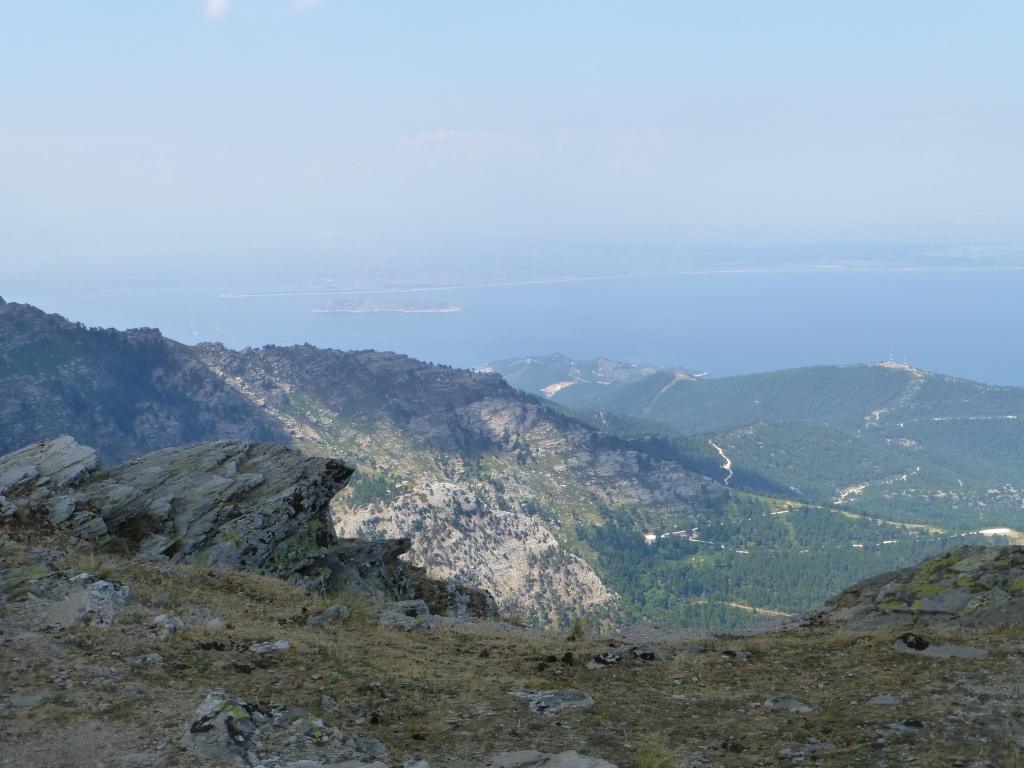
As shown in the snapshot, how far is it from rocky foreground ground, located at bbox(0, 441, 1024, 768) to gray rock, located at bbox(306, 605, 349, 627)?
6cm

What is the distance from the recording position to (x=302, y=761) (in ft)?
34.6

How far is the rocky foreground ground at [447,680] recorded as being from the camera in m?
11.0

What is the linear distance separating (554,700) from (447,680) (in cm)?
231

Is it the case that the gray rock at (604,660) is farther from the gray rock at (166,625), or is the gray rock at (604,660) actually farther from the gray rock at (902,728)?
the gray rock at (166,625)

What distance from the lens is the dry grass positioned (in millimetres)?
11094

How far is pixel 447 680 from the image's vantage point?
14594 mm

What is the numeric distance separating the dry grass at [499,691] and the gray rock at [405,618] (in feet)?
3.78

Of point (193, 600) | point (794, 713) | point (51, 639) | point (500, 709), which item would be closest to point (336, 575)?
point (193, 600)

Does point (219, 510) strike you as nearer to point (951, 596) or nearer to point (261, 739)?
point (261, 739)

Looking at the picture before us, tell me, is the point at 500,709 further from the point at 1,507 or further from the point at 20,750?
the point at 1,507

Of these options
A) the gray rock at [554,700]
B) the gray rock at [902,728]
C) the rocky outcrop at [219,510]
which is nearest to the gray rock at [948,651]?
the gray rock at [902,728]

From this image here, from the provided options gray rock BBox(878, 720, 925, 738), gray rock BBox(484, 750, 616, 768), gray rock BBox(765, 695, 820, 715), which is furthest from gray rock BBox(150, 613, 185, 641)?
gray rock BBox(878, 720, 925, 738)

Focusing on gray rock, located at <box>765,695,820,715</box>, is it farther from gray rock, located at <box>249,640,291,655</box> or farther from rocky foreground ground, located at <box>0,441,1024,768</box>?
gray rock, located at <box>249,640,291,655</box>

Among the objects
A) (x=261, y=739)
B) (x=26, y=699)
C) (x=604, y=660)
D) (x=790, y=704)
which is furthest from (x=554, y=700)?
(x=26, y=699)
